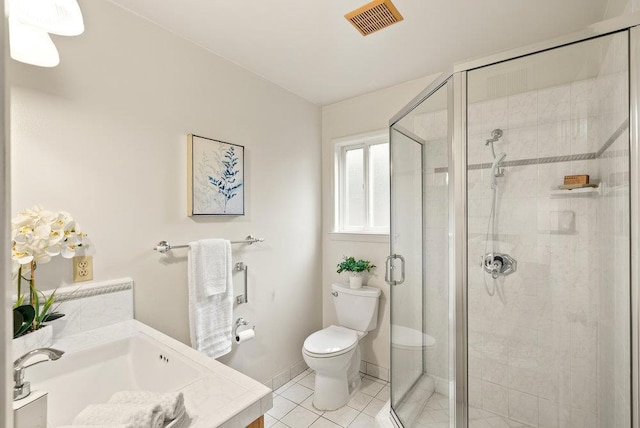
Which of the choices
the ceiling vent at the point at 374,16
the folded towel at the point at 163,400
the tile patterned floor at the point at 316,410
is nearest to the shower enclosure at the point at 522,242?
the tile patterned floor at the point at 316,410

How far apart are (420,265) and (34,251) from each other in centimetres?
181

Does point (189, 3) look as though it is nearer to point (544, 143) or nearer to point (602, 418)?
point (544, 143)

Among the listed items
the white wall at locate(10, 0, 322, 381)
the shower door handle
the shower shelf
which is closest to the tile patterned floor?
the white wall at locate(10, 0, 322, 381)

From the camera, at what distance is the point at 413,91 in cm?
231

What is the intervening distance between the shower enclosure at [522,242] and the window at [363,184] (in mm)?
552

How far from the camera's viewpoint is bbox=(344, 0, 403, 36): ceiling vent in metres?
1.50

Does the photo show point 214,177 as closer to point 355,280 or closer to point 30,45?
point 30,45

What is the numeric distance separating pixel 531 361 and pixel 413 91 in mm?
1926

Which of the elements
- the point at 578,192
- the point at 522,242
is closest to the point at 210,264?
the point at 522,242

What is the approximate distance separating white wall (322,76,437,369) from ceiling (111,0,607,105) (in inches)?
9.5

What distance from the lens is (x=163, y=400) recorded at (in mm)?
739

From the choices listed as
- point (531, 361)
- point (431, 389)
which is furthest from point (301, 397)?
point (531, 361)

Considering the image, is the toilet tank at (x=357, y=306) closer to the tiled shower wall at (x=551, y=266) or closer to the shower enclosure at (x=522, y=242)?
the shower enclosure at (x=522, y=242)

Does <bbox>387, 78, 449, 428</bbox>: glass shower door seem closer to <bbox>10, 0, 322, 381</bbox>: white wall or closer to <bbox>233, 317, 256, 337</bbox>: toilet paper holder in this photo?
<bbox>10, 0, 322, 381</bbox>: white wall
